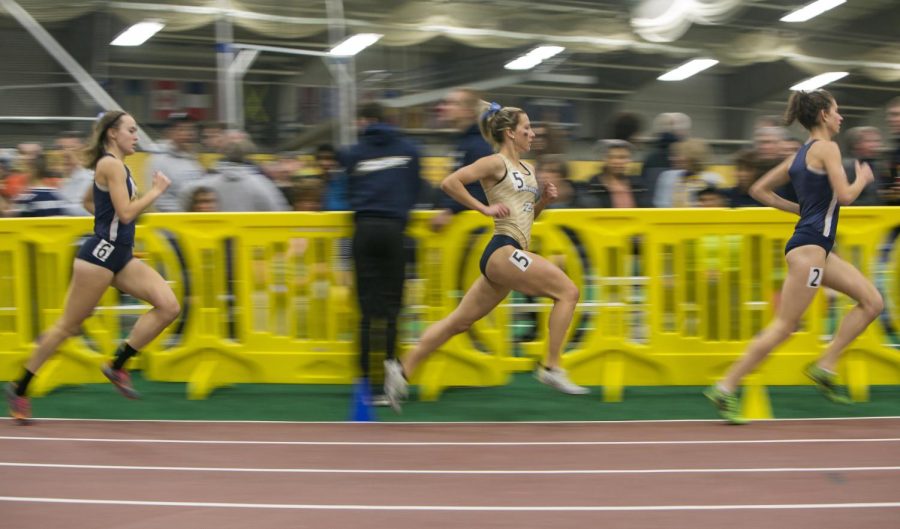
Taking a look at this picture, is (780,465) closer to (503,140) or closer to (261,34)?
(503,140)

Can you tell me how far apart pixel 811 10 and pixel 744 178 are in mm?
10120

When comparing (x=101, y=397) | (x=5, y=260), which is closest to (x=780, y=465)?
(x=101, y=397)

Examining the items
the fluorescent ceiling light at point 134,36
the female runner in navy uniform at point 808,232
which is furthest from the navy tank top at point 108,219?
the fluorescent ceiling light at point 134,36

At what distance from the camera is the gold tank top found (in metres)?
7.30

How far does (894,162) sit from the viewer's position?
373 inches

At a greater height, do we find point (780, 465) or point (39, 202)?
point (39, 202)

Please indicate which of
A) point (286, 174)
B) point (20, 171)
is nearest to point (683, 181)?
point (286, 174)

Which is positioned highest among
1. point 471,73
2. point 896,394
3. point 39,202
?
point 471,73

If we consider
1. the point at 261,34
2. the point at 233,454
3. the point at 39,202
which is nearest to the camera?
the point at 233,454

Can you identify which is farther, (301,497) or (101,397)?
(101,397)

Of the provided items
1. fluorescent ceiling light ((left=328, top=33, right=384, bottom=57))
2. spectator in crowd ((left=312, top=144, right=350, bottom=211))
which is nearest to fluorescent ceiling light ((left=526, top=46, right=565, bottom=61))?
fluorescent ceiling light ((left=328, top=33, right=384, bottom=57))

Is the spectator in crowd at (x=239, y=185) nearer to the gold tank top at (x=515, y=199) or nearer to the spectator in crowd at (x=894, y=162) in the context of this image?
the gold tank top at (x=515, y=199)

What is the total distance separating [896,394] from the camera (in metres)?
8.07

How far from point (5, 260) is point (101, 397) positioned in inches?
52.2
